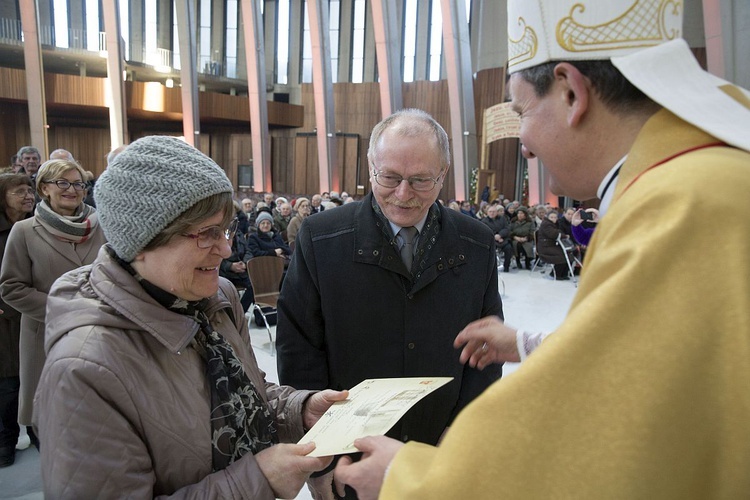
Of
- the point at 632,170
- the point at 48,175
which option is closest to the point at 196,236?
the point at 632,170

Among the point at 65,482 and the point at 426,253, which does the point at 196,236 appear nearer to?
the point at 65,482

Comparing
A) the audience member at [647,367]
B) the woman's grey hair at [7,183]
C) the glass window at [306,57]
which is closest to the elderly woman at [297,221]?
the woman's grey hair at [7,183]

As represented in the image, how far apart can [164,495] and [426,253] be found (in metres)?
1.04

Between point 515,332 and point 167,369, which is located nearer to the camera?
point 167,369

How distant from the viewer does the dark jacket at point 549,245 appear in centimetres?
936

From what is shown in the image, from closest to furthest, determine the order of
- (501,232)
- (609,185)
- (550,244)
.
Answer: (609,185), (550,244), (501,232)

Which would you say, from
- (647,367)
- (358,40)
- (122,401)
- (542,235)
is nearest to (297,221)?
(542,235)

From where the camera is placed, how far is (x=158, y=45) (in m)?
21.4

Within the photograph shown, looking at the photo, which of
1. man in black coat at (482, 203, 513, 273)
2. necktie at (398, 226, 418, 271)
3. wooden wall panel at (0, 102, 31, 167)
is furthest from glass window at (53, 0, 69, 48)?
necktie at (398, 226, 418, 271)

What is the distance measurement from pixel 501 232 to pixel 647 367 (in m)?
10.2

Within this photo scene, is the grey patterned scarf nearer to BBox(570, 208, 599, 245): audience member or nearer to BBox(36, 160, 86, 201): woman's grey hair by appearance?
BBox(36, 160, 86, 201): woman's grey hair

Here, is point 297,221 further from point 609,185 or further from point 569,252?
point 609,185

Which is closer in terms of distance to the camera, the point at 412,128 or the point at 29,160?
the point at 412,128

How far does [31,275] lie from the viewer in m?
2.84
